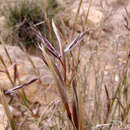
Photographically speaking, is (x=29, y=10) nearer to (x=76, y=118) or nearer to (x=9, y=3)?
(x=9, y=3)

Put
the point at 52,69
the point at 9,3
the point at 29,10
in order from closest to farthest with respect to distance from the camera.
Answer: the point at 52,69 → the point at 29,10 → the point at 9,3

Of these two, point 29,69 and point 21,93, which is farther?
point 29,69

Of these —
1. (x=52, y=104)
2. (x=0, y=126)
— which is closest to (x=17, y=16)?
(x=0, y=126)

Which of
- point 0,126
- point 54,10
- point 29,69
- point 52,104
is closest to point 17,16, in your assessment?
point 54,10

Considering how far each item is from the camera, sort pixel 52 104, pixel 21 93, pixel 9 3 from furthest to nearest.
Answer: pixel 9 3 < pixel 21 93 < pixel 52 104

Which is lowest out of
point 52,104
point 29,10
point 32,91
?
point 32,91

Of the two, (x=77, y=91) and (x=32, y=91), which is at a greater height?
(x=77, y=91)

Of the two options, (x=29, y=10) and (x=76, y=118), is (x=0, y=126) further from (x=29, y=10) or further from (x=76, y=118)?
(x=29, y=10)

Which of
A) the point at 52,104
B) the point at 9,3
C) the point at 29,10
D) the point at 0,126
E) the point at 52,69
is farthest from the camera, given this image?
the point at 9,3

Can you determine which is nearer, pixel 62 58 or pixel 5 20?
pixel 62 58
